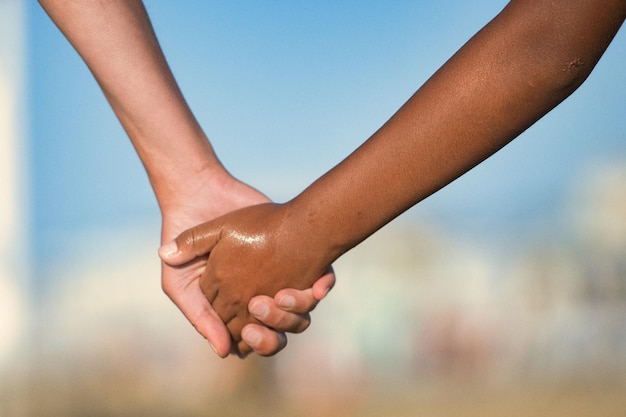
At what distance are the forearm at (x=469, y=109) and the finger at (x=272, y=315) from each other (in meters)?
0.26

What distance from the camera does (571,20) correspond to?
121 cm

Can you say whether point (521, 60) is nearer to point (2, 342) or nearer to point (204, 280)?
point (204, 280)

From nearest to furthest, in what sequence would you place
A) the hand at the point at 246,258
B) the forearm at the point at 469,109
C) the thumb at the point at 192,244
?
the forearm at the point at 469,109
the hand at the point at 246,258
the thumb at the point at 192,244

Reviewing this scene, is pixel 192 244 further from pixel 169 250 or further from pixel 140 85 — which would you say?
pixel 140 85

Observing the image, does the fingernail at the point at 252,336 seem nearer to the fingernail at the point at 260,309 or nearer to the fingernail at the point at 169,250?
the fingernail at the point at 260,309

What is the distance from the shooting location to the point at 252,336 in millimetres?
1802

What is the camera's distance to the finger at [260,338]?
5.92ft

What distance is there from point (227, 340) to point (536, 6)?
0.95 m

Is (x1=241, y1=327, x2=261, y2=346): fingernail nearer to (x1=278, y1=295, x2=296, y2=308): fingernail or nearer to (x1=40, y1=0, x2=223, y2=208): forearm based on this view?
(x1=278, y1=295, x2=296, y2=308): fingernail

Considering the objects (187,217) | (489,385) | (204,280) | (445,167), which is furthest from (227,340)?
(489,385)

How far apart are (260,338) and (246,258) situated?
7.2 inches

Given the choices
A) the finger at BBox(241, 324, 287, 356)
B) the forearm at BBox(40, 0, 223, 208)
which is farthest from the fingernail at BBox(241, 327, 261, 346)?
the forearm at BBox(40, 0, 223, 208)

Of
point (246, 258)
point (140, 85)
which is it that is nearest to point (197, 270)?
point (246, 258)

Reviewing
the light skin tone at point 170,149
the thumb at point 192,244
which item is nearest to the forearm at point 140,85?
the light skin tone at point 170,149
